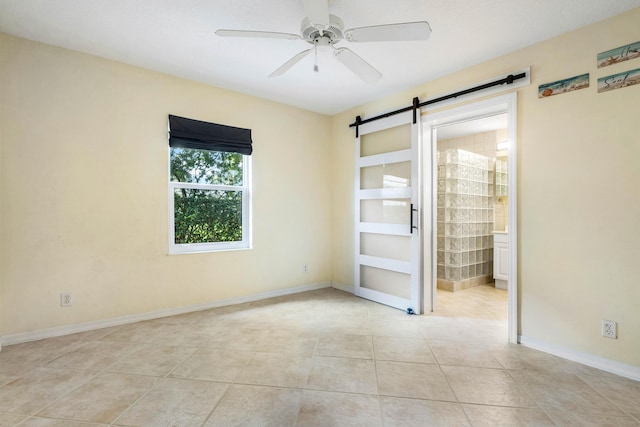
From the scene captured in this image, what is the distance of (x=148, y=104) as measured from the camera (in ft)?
10.5

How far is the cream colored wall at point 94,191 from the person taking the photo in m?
2.59

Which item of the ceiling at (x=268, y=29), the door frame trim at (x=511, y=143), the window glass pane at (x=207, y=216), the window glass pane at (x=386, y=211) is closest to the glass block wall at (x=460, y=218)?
the window glass pane at (x=386, y=211)

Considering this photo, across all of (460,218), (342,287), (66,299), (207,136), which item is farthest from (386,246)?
(66,299)

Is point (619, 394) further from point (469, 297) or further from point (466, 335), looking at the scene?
point (469, 297)

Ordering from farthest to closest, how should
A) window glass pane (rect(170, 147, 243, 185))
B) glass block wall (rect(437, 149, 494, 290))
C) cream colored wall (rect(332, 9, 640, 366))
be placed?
glass block wall (rect(437, 149, 494, 290)) → window glass pane (rect(170, 147, 243, 185)) → cream colored wall (rect(332, 9, 640, 366))

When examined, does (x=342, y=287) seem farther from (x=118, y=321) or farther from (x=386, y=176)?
(x=118, y=321)

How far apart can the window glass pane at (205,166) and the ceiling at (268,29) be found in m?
0.84

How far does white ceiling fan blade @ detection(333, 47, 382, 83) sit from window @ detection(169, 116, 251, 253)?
189cm

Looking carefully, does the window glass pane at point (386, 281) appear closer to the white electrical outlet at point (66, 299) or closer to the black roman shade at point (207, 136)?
the black roman shade at point (207, 136)

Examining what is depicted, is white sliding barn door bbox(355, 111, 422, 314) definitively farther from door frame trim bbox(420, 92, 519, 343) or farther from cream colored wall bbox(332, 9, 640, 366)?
cream colored wall bbox(332, 9, 640, 366)

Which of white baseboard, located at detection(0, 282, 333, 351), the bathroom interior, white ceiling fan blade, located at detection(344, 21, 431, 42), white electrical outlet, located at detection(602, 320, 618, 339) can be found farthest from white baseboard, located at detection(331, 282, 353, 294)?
white ceiling fan blade, located at detection(344, 21, 431, 42)

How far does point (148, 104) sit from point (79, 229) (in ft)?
4.60

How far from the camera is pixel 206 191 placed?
3623 millimetres

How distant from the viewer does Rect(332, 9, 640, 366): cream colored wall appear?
216cm
